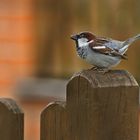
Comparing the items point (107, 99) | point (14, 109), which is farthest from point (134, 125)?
point (14, 109)

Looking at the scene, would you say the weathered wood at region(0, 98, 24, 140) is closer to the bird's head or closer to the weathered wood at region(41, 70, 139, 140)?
the weathered wood at region(41, 70, 139, 140)

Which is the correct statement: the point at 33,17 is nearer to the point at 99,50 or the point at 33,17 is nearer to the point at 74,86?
the point at 99,50

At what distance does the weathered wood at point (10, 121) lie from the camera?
2248 millimetres

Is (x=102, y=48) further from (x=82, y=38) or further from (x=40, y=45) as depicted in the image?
(x=40, y=45)

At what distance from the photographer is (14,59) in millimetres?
8141

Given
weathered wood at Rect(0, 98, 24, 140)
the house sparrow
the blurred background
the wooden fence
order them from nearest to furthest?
the wooden fence
weathered wood at Rect(0, 98, 24, 140)
the house sparrow
the blurred background

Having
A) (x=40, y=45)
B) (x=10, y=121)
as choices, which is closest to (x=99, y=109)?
(x=10, y=121)

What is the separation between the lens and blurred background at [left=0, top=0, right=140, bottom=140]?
25.7 feet

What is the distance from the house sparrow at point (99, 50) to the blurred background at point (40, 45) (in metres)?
4.56

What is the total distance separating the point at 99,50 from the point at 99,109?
3.32 ft

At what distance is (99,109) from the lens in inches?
83.2

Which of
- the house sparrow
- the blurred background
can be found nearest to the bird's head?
the house sparrow

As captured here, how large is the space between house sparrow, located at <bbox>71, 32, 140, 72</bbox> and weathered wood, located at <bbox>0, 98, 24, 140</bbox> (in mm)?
723

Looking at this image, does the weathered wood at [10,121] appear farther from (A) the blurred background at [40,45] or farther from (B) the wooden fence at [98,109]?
(A) the blurred background at [40,45]
